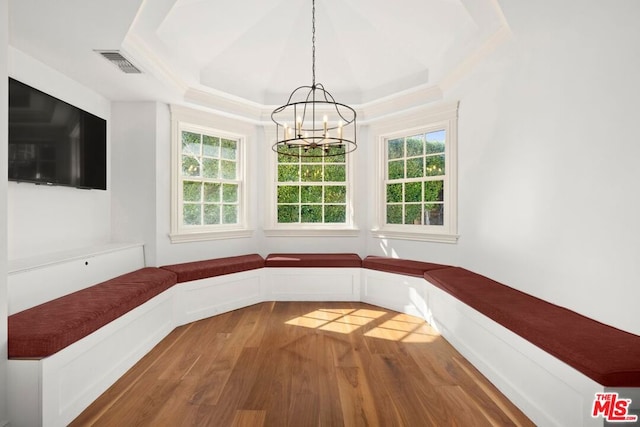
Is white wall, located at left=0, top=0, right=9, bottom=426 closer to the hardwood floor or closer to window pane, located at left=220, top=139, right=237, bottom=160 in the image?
the hardwood floor

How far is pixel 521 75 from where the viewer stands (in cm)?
269

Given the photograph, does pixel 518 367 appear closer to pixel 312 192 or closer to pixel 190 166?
pixel 312 192

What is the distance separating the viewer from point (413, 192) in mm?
4344

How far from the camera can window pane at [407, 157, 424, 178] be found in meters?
4.25

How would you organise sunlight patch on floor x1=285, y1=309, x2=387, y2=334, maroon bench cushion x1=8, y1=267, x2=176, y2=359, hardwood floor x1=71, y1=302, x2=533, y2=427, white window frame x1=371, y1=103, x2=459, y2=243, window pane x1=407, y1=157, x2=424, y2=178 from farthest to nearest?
1. window pane x1=407, y1=157, x2=424, y2=178
2. white window frame x1=371, y1=103, x2=459, y2=243
3. sunlight patch on floor x1=285, y1=309, x2=387, y2=334
4. hardwood floor x1=71, y1=302, x2=533, y2=427
5. maroon bench cushion x1=8, y1=267, x2=176, y2=359

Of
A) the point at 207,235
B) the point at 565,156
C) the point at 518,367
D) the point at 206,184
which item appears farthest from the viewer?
the point at 206,184

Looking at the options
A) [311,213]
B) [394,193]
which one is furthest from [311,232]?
[394,193]

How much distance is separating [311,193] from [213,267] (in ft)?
5.81

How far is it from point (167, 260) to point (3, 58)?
2.57m

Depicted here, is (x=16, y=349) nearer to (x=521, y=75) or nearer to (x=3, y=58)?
(x=3, y=58)

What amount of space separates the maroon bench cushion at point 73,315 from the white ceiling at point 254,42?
1914 mm

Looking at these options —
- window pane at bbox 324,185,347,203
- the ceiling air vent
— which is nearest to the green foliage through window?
the ceiling air vent

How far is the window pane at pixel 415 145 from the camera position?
4.25 metres

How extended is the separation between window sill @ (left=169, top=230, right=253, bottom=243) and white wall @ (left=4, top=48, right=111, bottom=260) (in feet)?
2.39
